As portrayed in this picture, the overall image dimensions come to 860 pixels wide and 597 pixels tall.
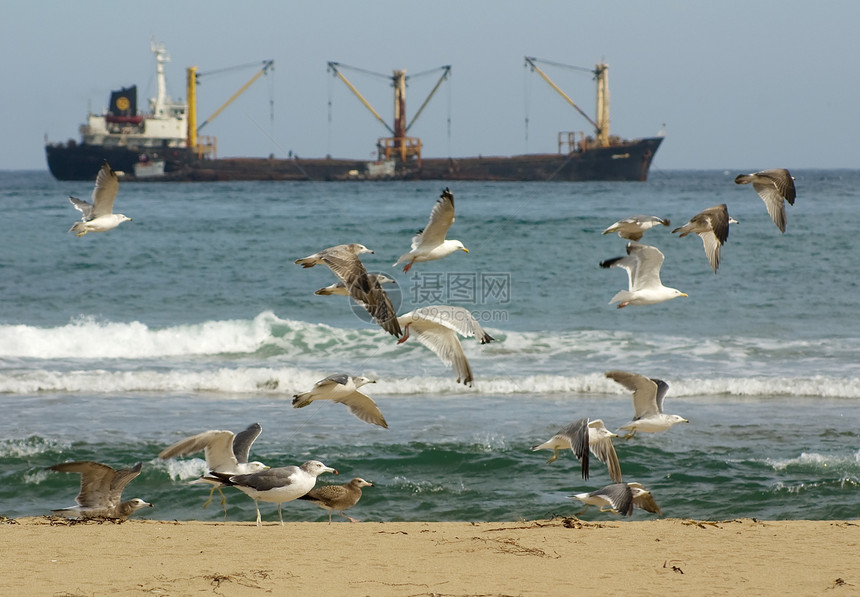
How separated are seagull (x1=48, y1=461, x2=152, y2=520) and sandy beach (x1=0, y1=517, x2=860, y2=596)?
145 millimetres

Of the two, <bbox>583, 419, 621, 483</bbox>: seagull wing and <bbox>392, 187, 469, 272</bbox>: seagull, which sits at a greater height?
<bbox>392, 187, 469, 272</bbox>: seagull

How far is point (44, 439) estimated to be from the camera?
1077 centimetres

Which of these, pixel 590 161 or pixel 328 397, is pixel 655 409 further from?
pixel 590 161

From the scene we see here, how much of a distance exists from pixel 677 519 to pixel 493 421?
4.29m

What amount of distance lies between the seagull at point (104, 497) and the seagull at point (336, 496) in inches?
53.5

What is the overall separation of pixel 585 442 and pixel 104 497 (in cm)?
392

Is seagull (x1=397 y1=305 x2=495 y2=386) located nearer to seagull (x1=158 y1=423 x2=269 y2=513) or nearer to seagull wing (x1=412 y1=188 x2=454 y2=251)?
seagull wing (x1=412 y1=188 x2=454 y2=251)

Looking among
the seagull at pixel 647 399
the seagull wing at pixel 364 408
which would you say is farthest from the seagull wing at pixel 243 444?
the seagull at pixel 647 399

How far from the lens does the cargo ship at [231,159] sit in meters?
81.9

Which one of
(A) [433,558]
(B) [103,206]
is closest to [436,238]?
(A) [433,558]

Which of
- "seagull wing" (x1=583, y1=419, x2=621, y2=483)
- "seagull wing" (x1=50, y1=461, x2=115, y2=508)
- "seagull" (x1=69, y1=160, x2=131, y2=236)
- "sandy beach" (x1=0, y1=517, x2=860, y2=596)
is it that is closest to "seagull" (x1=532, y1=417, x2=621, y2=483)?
"seagull wing" (x1=583, y1=419, x2=621, y2=483)

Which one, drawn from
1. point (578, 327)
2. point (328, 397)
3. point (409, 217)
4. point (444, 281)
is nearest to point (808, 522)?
point (328, 397)

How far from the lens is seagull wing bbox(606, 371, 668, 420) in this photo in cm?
897

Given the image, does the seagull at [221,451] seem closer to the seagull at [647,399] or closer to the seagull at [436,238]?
the seagull at [436,238]
